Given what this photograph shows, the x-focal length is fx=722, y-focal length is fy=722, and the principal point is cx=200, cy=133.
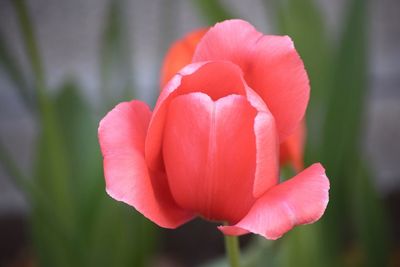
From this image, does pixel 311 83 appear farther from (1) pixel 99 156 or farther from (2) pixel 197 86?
(2) pixel 197 86

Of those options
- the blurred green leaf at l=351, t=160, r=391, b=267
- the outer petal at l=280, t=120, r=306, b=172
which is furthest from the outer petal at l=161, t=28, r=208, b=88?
the blurred green leaf at l=351, t=160, r=391, b=267

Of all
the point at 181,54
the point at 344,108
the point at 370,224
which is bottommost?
the point at 370,224

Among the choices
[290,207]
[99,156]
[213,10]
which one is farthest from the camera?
[99,156]

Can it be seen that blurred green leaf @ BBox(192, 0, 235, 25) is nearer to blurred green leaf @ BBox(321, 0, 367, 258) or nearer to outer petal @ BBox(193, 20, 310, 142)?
blurred green leaf @ BBox(321, 0, 367, 258)

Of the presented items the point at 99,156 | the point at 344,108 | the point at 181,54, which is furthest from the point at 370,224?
the point at 181,54

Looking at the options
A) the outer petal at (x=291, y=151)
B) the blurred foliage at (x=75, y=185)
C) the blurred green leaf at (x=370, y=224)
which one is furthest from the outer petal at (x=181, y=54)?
the blurred green leaf at (x=370, y=224)

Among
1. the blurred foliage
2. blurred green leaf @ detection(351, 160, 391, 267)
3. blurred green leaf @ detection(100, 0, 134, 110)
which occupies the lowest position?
blurred green leaf @ detection(351, 160, 391, 267)

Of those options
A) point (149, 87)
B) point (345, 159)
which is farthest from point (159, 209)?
point (149, 87)

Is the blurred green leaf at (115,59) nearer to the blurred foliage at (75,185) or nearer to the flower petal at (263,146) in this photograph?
the blurred foliage at (75,185)
